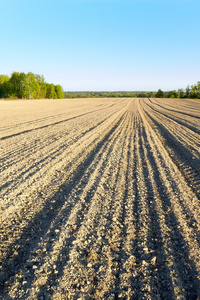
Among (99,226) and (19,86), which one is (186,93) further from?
(99,226)

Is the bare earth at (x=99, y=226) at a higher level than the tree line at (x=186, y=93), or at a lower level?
lower

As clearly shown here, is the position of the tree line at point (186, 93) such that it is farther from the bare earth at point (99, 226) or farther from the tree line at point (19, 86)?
the bare earth at point (99, 226)

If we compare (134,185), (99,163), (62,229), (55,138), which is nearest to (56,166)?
(99,163)

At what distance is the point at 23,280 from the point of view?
255cm

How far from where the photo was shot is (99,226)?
3592mm

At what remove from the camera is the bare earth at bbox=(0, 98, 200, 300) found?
2.52m

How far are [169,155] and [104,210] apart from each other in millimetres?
4775

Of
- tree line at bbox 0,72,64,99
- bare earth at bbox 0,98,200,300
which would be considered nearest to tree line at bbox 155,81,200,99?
tree line at bbox 0,72,64,99

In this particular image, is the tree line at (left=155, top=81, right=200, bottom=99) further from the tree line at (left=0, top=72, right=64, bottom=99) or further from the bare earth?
the bare earth

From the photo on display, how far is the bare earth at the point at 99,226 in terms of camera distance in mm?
2520

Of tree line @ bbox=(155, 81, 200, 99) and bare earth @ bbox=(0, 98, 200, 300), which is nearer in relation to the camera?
bare earth @ bbox=(0, 98, 200, 300)

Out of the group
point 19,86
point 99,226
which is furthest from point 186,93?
point 99,226

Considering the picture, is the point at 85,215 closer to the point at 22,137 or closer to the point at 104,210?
the point at 104,210

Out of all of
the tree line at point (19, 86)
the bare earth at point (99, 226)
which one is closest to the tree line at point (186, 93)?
the tree line at point (19, 86)
